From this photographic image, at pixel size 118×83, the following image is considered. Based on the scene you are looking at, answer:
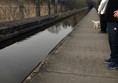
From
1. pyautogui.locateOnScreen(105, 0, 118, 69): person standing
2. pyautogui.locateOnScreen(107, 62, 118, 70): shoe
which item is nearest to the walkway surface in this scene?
pyautogui.locateOnScreen(107, 62, 118, 70): shoe

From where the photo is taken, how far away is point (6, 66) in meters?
7.49

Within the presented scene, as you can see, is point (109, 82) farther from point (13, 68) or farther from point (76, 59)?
point (13, 68)

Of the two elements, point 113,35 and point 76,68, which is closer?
point 113,35

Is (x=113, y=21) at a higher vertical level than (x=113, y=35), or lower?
higher

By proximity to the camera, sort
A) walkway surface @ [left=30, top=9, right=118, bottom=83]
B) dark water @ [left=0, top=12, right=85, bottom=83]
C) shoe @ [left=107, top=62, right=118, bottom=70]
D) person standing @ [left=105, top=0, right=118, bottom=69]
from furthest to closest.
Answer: dark water @ [left=0, top=12, right=85, bottom=83]
shoe @ [left=107, top=62, right=118, bottom=70]
person standing @ [left=105, top=0, right=118, bottom=69]
walkway surface @ [left=30, top=9, right=118, bottom=83]

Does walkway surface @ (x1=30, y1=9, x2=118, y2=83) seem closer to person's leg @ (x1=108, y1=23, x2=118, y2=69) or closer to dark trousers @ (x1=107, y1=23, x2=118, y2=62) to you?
person's leg @ (x1=108, y1=23, x2=118, y2=69)

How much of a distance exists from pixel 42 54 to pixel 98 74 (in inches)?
169

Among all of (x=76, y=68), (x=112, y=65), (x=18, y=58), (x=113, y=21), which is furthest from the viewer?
(x=18, y=58)

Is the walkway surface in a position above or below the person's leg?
below

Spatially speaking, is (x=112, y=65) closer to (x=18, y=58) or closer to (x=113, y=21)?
(x=113, y=21)

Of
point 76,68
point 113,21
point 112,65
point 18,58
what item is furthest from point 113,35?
point 18,58

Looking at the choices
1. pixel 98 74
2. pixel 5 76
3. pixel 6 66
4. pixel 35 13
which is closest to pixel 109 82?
pixel 98 74

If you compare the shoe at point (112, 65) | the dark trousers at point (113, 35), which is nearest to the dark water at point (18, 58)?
the shoe at point (112, 65)

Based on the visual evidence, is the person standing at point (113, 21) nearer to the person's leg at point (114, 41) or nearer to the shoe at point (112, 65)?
the person's leg at point (114, 41)
